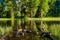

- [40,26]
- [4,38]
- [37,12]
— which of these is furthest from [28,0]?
[4,38]

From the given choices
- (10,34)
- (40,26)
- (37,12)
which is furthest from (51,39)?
(10,34)

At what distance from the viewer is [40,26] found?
5.19 feet

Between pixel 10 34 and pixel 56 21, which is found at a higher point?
pixel 56 21

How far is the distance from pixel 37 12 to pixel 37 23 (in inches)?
4.1

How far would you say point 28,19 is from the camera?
62.4 inches

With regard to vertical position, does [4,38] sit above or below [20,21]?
below

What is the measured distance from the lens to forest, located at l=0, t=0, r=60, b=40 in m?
1.57

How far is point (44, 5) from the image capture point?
158 cm

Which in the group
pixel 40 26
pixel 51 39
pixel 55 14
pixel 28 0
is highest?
pixel 28 0

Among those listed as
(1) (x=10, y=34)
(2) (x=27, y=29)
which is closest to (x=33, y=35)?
(2) (x=27, y=29)

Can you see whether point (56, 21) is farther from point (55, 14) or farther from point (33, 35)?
point (33, 35)

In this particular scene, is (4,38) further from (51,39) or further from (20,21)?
(51,39)

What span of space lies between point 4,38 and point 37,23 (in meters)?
0.34

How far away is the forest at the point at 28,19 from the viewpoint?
157cm
